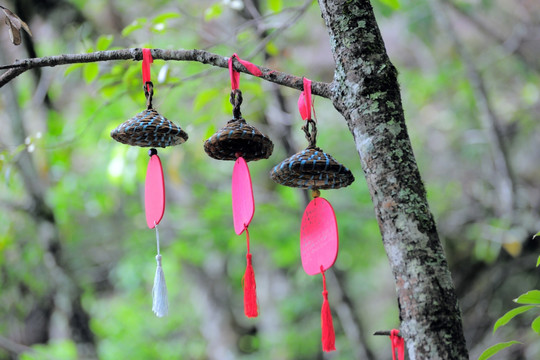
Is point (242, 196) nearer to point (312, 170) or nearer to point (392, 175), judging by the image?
point (312, 170)

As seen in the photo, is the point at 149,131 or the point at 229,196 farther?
the point at 229,196

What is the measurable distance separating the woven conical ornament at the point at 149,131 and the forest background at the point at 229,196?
1.85ft

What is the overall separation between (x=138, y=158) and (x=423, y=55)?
14.7 feet

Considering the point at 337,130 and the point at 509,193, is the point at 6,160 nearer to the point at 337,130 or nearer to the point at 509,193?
the point at 509,193

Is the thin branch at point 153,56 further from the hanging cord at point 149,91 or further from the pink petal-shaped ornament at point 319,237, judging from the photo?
the pink petal-shaped ornament at point 319,237

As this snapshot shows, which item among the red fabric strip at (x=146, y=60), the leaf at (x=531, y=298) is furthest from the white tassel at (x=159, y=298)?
the leaf at (x=531, y=298)

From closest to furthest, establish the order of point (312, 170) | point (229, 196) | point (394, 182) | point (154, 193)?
point (394, 182), point (312, 170), point (154, 193), point (229, 196)

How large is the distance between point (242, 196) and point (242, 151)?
0.09m

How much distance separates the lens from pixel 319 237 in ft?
3.43

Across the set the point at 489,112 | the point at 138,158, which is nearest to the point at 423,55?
the point at 489,112

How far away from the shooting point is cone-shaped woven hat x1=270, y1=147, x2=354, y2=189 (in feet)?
3.25

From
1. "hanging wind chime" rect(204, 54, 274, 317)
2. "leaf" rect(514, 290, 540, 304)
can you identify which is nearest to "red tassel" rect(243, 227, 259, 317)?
"hanging wind chime" rect(204, 54, 274, 317)

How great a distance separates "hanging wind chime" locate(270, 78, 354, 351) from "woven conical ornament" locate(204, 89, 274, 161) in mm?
67

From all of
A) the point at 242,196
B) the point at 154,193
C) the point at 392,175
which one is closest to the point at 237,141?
the point at 242,196
